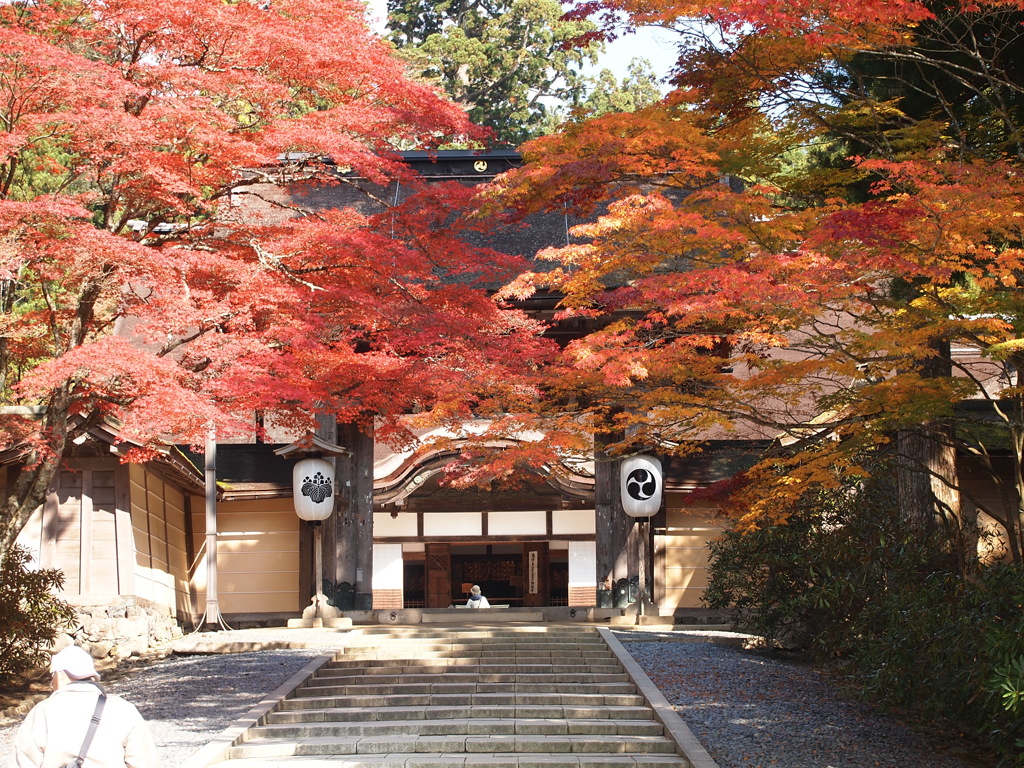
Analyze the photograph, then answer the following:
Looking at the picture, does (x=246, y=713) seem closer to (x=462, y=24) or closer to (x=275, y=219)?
(x=275, y=219)

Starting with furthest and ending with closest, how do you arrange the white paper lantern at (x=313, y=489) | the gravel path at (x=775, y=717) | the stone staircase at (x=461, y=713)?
the white paper lantern at (x=313, y=489)
the stone staircase at (x=461, y=713)
the gravel path at (x=775, y=717)

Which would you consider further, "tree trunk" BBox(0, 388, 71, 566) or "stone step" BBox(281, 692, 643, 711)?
"stone step" BBox(281, 692, 643, 711)

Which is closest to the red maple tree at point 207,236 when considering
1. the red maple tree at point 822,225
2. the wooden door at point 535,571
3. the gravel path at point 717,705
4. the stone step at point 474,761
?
the red maple tree at point 822,225

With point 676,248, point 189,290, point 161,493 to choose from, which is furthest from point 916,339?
point 161,493

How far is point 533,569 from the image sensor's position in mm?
23031

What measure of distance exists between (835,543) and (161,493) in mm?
10804

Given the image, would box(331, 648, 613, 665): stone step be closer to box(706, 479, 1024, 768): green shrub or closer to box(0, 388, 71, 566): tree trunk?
box(706, 479, 1024, 768): green shrub

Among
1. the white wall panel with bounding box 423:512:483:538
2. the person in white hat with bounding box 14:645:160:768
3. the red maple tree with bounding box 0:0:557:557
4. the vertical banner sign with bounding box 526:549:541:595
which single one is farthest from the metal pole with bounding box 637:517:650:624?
the person in white hat with bounding box 14:645:160:768

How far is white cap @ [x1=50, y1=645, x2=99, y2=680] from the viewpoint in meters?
5.10

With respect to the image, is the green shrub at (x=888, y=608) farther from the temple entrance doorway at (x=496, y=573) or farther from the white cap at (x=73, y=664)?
the temple entrance doorway at (x=496, y=573)

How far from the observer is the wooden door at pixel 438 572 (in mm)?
22922

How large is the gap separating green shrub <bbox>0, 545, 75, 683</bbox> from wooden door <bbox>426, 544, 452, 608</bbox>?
1112 cm

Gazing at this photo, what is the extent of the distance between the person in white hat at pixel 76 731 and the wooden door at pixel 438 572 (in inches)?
704

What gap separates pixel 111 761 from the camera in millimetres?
4973
